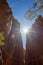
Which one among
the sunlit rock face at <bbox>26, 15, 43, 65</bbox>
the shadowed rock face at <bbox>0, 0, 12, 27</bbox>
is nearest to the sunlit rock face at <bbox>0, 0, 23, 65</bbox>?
the shadowed rock face at <bbox>0, 0, 12, 27</bbox>

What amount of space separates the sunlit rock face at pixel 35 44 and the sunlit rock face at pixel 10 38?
4.58ft

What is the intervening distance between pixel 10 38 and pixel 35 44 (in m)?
5.04

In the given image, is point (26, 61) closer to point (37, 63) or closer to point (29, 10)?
point (37, 63)

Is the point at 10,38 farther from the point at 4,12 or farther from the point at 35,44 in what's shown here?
the point at 35,44

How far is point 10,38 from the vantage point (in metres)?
20.3

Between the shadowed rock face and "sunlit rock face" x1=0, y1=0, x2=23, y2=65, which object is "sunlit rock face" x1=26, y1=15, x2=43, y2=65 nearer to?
"sunlit rock face" x1=0, y1=0, x2=23, y2=65

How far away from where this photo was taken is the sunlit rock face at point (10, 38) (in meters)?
17.1

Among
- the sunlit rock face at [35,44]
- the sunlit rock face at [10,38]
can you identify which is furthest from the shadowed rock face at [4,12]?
the sunlit rock face at [35,44]

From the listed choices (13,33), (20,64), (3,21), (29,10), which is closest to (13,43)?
(13,33)

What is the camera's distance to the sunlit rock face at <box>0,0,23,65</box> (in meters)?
17.1

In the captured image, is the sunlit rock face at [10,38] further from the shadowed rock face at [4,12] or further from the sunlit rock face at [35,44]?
the sunlit rock face at [35,44]

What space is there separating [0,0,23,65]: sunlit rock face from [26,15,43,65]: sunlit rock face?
1396 mm

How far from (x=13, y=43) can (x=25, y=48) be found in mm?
4725

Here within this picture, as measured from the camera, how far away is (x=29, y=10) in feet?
26.5
